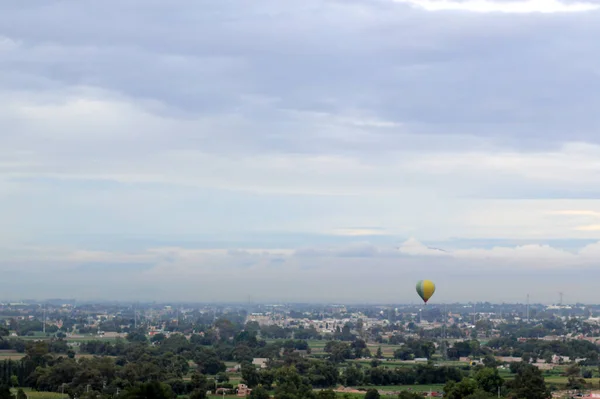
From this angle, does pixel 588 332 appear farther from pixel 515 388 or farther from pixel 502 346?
pixel 515 388

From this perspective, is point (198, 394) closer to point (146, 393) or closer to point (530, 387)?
point (146, 393)

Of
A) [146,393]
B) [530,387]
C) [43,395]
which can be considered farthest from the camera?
[43,395]

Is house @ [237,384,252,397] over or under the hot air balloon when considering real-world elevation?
under

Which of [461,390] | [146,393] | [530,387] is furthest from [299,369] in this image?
[146,393]

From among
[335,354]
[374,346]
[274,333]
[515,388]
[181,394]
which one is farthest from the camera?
[274,333]

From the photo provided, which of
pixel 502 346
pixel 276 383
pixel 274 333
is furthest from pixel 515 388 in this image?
pixel 274 333

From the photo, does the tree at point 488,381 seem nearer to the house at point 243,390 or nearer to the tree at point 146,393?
the house at point 243,390

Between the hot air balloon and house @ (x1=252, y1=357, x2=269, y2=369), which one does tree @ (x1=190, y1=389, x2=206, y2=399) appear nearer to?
the hot air balloon

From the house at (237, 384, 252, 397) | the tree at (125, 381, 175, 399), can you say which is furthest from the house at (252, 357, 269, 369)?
the tree at (125, 381, 175, 399)

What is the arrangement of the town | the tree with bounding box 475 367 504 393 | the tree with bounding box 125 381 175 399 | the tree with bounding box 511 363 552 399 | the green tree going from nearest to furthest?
the tree with bounding box 125 381 175 399 → the green tree → the tree with bounding box 511 363 552 399 → the tree with bounding box 475 367 504 393 → the town

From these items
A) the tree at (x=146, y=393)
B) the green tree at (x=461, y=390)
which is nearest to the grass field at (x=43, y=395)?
→ the tree at (x=146, y=393)

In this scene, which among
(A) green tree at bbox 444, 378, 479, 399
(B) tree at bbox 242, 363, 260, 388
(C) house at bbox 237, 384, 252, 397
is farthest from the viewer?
(B) tree at bbox 242, 363, 260, 388
